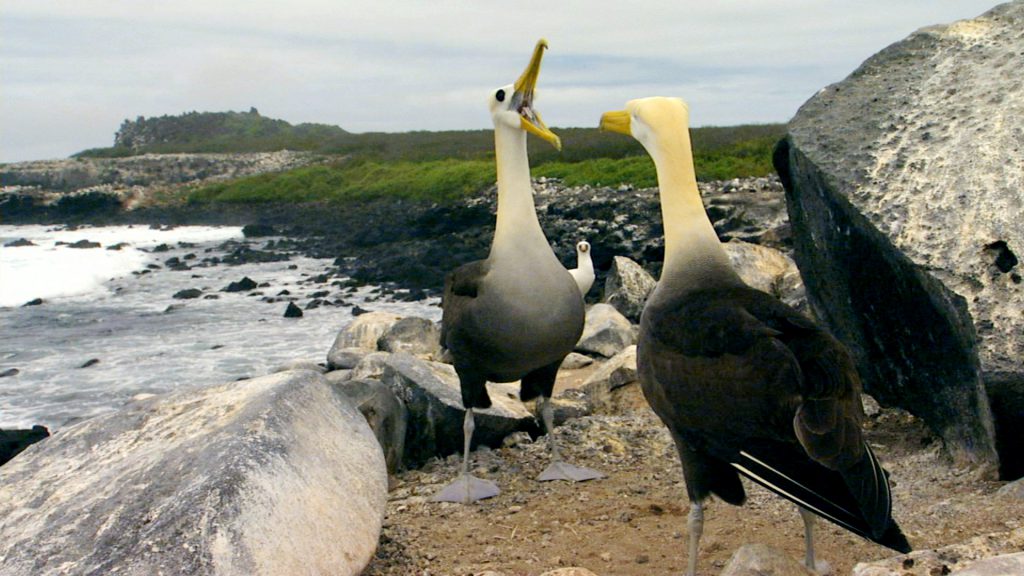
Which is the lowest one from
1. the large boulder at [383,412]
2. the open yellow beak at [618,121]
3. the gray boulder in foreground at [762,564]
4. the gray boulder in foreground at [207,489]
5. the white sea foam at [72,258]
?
the white sea foam at [72,258]

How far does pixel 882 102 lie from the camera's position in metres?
6.43

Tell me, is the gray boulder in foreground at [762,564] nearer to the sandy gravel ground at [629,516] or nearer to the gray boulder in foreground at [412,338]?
the sandy gravel ground at [629,516]

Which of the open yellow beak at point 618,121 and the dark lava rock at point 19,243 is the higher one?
the open yellow beak at point 618,121

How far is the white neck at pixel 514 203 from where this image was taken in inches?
277

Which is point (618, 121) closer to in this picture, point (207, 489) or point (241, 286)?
point (207, 489)

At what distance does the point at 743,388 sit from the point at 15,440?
7414mm

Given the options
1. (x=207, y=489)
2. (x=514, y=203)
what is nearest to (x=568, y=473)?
(x=514, y=203)

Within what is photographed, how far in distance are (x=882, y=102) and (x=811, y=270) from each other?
1.17 meters

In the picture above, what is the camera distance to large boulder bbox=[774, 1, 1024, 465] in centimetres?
514

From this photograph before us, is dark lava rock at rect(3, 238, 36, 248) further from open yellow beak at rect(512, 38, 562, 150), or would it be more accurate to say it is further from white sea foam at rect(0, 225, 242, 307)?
open yellow beak at rect(512, 38, 562, 150)

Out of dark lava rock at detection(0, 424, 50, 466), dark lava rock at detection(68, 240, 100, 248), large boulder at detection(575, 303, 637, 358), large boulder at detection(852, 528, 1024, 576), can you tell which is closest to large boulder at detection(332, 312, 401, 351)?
large boulder at detection(575, 303, 637, 358)

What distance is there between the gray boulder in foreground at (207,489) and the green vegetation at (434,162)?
23.8 meters

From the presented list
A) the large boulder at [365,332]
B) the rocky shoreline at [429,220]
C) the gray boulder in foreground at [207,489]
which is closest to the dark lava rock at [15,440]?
the gray boulder in foreground at [207,489]

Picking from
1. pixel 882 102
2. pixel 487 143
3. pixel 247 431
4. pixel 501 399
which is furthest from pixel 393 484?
pixel 487 143
